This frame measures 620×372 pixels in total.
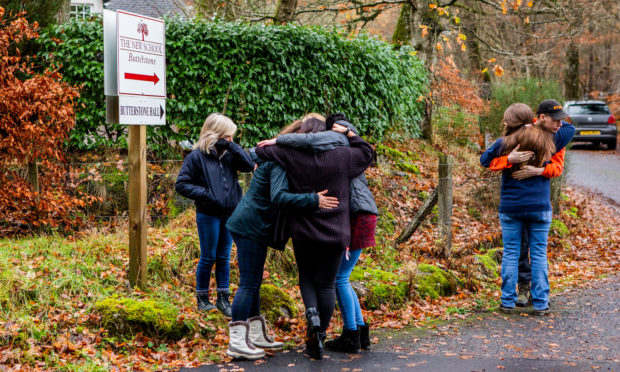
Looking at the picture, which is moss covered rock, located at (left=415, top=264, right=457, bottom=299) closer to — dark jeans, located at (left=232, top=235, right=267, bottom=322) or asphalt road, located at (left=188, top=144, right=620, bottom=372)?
asphalt road, located at (left=188, top=144, right=620, bottom=372)

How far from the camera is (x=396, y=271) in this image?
7.44 metres

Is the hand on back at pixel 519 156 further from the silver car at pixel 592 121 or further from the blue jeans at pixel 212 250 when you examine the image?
the silver car at pixel 592 121

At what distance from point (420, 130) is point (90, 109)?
25.0ft

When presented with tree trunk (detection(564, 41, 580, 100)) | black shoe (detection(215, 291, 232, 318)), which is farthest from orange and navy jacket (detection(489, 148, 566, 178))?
tree trunk (detection(564, 41, 580, 100))

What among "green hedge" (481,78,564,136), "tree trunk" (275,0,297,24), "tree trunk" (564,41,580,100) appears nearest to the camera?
"tree trunk" (275,0,297,24)

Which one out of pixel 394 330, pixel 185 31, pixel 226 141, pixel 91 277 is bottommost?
pixel 394 330

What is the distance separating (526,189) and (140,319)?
401cm

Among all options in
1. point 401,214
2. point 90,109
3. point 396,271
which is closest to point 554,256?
point 401,214

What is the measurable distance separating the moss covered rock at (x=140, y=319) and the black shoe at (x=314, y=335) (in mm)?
1253

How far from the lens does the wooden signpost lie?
5.59 m

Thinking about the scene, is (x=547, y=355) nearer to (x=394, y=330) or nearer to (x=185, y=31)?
(x=394, y=330)

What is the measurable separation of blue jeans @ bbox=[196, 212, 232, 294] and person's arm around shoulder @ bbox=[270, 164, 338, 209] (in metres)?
1.26

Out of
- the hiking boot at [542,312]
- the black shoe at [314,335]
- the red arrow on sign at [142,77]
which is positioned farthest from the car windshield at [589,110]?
the black shoe at [314,335]

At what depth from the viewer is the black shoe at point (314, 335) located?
4.68 metres
